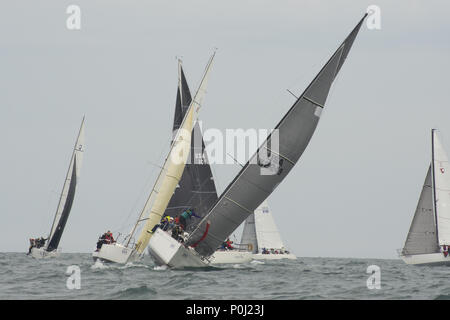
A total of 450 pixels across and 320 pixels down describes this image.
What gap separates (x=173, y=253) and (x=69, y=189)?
80.9 feet

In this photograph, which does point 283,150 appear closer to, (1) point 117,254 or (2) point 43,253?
(1) point 117,254

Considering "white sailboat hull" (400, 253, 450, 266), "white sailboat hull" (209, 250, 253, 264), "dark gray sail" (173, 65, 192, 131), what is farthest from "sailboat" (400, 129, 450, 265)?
"dark gray sail" (173, 65, 192, 131)

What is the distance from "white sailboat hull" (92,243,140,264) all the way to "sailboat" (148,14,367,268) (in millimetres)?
7660

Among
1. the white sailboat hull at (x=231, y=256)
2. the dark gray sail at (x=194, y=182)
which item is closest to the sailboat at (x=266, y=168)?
the white sailboat hull at (x=231, y=256)

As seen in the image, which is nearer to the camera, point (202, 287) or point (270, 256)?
point (202, 287)

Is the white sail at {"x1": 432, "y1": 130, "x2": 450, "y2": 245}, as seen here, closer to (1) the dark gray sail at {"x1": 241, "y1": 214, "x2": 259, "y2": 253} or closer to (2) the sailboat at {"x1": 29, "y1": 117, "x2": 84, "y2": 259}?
(1) the dark gray sail at {"x1": 241, "y1": 214, "x2": 259, "y2": 253}

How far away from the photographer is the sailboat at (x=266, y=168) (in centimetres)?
2667

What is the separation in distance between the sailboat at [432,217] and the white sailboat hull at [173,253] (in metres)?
22.8

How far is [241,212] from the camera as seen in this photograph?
27.8 meters

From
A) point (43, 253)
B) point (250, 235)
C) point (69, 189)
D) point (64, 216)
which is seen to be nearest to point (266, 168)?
point (69, 189)

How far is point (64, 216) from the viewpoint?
51.6 m

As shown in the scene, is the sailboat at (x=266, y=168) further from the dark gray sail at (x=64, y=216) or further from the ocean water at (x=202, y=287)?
the dark gray sail at (x=64, y=216)
